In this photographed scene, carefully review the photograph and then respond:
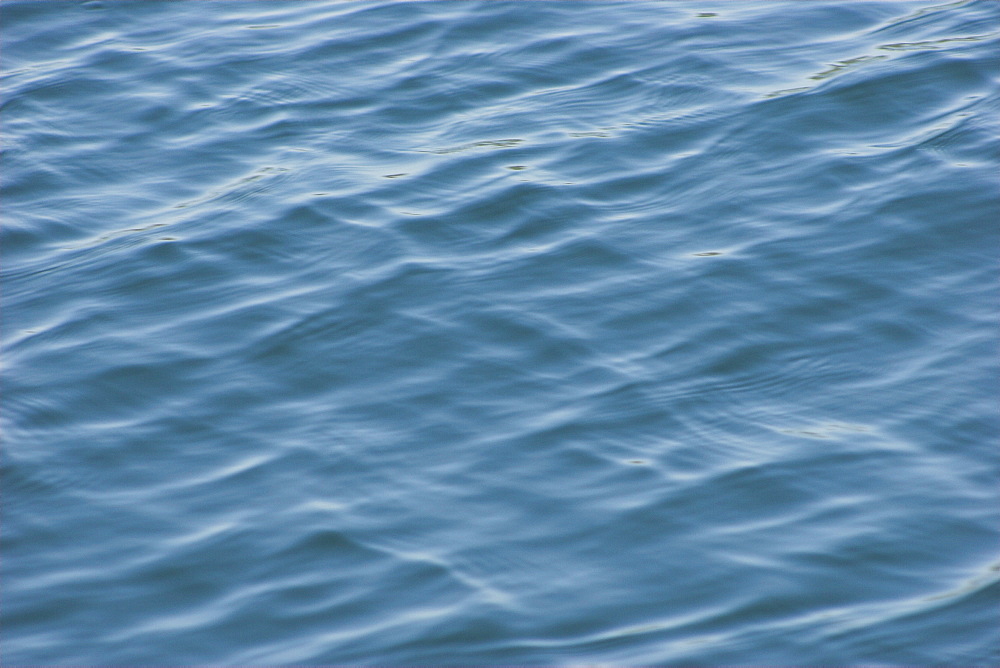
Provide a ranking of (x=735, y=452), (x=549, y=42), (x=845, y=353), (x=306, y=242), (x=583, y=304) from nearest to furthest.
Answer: (x=735, y=452)
(x=845, y=353)
(x=583, y=304)
(x=306, y=242)
(x=549, y=42)

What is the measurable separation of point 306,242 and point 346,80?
1594mm

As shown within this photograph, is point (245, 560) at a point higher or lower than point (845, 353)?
lower

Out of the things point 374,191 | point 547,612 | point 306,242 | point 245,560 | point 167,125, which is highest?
point 167,125

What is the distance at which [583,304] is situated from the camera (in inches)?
169

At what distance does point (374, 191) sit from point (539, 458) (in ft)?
6.37

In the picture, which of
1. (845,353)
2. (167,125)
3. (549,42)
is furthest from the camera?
(549,42)

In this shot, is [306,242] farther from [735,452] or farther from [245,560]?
[735,452]

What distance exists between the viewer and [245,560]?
326cm

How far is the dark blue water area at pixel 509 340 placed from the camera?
3088mm

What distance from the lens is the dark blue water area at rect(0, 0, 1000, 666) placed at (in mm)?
3088

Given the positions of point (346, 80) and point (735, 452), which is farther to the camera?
point (346, 80)

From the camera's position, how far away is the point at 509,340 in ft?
13.6

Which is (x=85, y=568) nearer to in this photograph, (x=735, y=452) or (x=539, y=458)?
(x=539, y=458)

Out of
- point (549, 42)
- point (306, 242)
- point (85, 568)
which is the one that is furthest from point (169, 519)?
point (549, 42)
